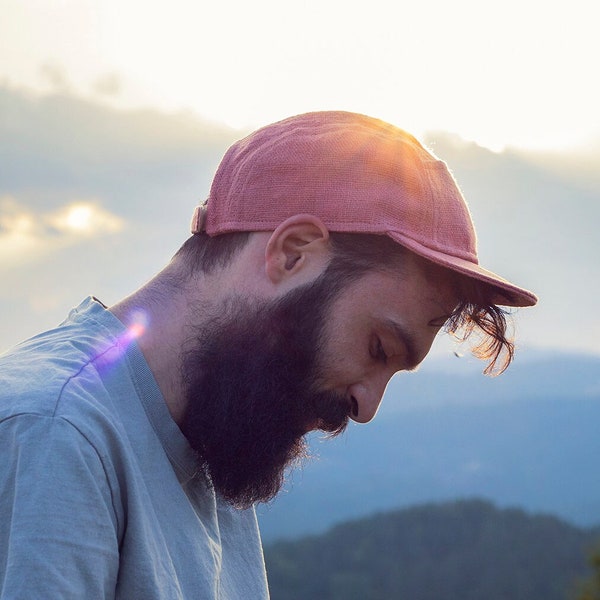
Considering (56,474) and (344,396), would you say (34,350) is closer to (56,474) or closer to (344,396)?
(56,474)

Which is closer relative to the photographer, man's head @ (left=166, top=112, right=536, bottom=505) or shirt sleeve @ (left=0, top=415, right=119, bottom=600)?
shirt sleeve @ (left=0, top=415, right=119, bottom=600)

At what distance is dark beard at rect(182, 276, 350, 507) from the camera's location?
7.45 ft

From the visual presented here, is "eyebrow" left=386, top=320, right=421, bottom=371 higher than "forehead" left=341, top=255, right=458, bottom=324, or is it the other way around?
"forehead" left=341, top=255, right=458, bottom=324

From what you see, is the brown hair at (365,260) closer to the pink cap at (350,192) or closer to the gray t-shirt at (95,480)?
the pink cap at (350,192)

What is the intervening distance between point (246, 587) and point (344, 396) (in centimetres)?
65

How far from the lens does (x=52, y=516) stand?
5.58 ft

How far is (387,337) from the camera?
96.3 inches

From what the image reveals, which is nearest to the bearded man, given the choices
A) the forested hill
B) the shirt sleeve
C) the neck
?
the neck

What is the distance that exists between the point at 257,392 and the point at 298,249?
Answer: 41 cm

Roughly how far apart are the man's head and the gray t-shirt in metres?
0.18

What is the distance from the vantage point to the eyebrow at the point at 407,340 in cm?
243

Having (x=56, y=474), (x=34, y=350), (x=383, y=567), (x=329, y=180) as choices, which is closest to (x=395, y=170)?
(x=329, y=180)

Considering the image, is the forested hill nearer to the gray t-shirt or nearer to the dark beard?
the dark beard

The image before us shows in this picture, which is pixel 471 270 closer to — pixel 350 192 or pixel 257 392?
pixel 350 192
